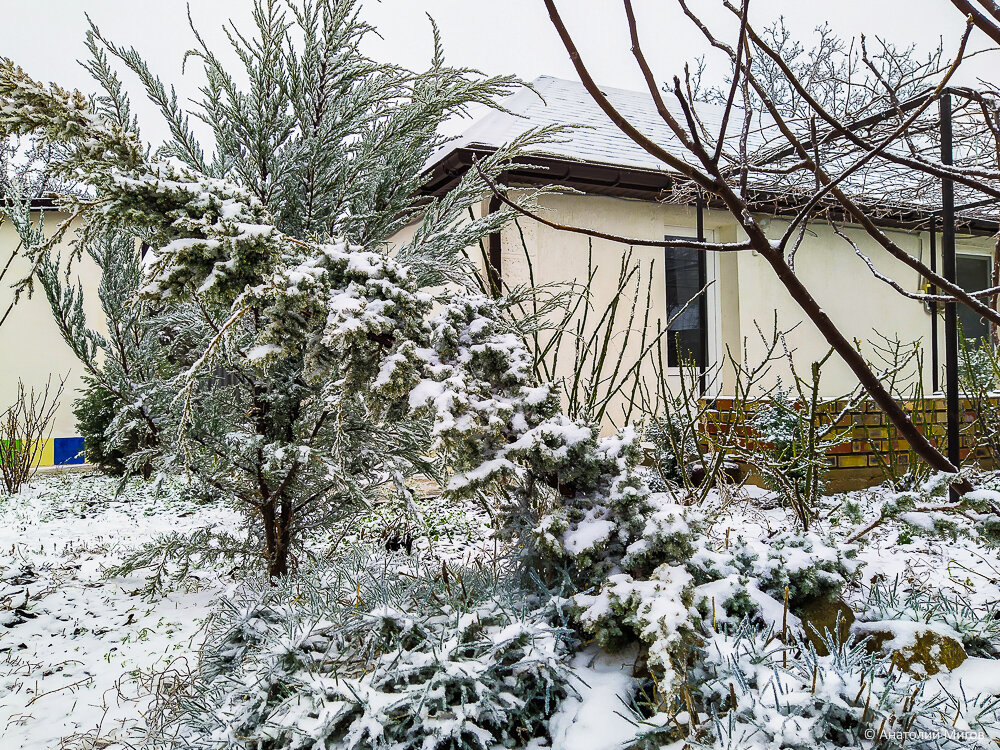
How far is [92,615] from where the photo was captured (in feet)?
10.2

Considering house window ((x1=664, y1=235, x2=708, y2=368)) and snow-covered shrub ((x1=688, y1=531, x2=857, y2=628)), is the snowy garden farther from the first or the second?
house window ((x1=664, y1=235, x2=708, y2=368))

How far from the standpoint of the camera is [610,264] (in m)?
6.80

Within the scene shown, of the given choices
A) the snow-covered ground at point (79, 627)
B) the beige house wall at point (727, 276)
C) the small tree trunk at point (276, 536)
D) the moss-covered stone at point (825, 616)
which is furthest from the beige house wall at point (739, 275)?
the moss-covered stone at point (825, 616)

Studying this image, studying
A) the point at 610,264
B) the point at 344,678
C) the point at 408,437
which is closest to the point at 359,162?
the point at 408,437

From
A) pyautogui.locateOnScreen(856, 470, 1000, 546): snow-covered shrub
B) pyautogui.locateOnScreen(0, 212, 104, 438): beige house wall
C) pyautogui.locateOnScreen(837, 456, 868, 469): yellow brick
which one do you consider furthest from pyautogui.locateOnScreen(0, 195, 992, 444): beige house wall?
pyautogui.locateOnScreen(0, 212, 104, 438): beige house wall

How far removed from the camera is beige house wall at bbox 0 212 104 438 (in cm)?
1022

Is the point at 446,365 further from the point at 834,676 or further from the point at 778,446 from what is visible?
the point at 778,446

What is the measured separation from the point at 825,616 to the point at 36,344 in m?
11.9

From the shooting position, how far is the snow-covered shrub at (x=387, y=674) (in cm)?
161

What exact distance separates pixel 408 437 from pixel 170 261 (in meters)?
1.46

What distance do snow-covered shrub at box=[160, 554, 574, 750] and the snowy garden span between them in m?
0.01

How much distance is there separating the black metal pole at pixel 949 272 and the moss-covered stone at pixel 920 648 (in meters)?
1.88

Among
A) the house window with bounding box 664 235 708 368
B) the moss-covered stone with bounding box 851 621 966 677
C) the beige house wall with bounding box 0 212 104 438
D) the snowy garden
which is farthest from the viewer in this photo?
the beige house wall with bounding box 0 212 104 438

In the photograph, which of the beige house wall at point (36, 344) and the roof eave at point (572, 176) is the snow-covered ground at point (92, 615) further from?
the beige house wall at point (36, 344)
